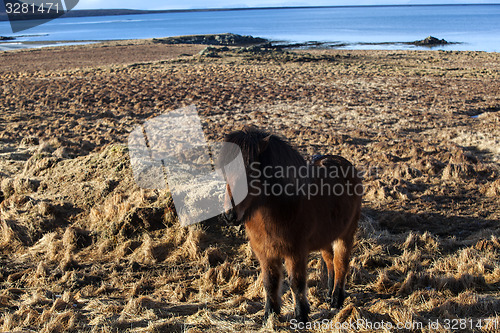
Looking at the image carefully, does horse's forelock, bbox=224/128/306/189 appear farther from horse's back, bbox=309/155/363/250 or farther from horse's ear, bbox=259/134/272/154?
horse's back, bbox=309/155/363/250

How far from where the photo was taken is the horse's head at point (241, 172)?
2.81m

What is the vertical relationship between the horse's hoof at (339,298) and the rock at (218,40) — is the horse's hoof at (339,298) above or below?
below

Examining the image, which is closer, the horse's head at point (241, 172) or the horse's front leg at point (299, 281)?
the horse's head at point (241, 172)

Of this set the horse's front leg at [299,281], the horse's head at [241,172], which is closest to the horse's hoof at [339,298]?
the horse's front leg at [299,281]

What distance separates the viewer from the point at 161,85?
74.1ft

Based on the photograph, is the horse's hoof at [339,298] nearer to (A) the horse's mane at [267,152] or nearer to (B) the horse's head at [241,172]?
(A) the horse's mane at [267,152]

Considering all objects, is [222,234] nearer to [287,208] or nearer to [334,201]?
[334,201]

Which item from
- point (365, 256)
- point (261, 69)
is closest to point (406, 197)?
point (365, 256)

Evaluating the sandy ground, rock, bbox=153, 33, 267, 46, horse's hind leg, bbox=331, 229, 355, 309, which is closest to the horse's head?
the sandy ground

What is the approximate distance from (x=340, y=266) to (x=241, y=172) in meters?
1.90

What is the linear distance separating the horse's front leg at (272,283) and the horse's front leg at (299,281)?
11cm

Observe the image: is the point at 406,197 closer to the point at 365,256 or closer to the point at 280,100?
the point at 365,256

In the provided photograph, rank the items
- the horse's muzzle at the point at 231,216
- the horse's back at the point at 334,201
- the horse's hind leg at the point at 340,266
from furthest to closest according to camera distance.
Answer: the horse's hind leg at the point at 340,266
the horse's back at the point at 334,201
the horse's muzzle at the point at 231,216

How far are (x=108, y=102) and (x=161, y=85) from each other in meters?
5.07
